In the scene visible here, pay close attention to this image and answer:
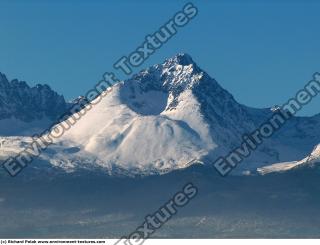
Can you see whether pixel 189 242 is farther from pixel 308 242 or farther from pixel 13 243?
pixel 13 243

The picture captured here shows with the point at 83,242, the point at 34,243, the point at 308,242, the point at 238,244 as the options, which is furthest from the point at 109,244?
the point at 308,242

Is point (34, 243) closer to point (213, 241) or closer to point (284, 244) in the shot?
point (213, 241)

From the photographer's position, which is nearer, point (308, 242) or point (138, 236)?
point (308, 242)

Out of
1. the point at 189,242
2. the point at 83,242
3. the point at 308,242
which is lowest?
the point at 308,242

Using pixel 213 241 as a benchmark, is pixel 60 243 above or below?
above

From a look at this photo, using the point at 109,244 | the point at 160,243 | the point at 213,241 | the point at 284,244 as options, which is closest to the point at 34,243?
the point at 109,244

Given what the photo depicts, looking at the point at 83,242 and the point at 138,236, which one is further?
the point at 138,236

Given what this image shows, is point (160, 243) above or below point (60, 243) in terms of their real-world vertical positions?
below

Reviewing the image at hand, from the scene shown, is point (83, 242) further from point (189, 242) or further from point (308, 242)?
point (308, 242)
